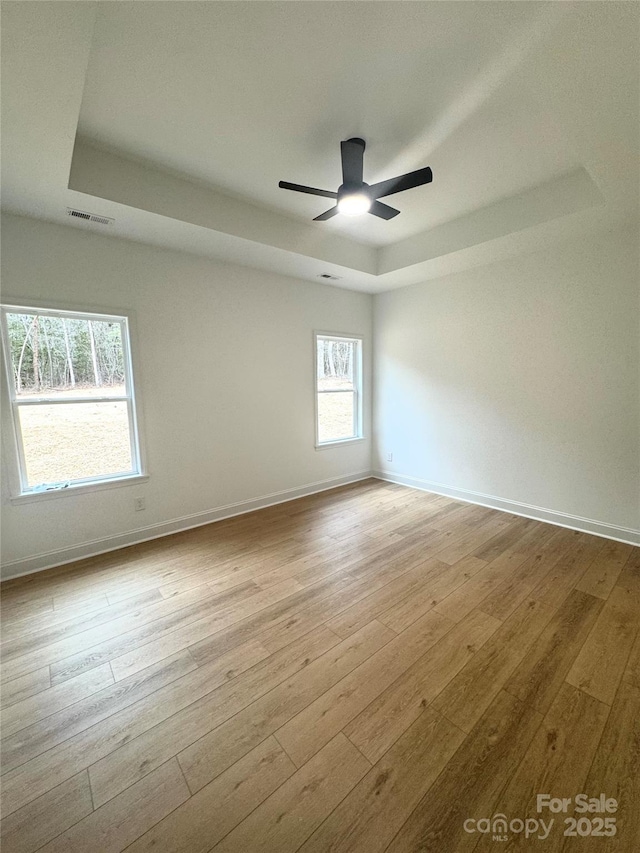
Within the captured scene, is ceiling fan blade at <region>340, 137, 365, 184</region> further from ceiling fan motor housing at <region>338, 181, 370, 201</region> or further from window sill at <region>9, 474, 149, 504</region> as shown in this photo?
window sill at <region>9, 474, 149, 504</region>

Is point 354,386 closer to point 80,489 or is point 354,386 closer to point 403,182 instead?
point 403,182

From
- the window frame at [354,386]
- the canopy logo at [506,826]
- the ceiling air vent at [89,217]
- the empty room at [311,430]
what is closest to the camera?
the canopy logo at [506,826]

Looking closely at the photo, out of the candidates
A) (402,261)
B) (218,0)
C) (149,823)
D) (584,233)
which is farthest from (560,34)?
(149,823)

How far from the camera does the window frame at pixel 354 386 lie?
4.43m

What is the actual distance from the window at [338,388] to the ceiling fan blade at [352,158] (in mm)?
2201

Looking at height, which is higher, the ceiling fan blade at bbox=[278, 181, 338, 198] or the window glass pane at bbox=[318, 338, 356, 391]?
the ceiling fan blade at bbox=[278, 181, 338, 198]

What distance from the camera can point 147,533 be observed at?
3.26 m

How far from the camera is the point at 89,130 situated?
7.03 ft

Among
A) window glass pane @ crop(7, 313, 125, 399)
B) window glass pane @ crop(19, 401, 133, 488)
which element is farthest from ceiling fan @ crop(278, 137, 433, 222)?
window glass pane @ crop(19, 401, 133, 488)

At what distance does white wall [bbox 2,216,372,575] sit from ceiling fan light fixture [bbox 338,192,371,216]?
164cm

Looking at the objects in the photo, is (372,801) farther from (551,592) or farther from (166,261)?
(166,261)

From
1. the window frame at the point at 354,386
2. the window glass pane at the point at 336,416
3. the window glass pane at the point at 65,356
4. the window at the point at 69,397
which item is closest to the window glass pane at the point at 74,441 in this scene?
the window at the point at 69,397

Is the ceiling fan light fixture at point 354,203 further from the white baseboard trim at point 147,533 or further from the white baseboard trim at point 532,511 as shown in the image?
the white baseboard trim at point 532,511

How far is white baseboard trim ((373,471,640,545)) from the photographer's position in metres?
3.12
